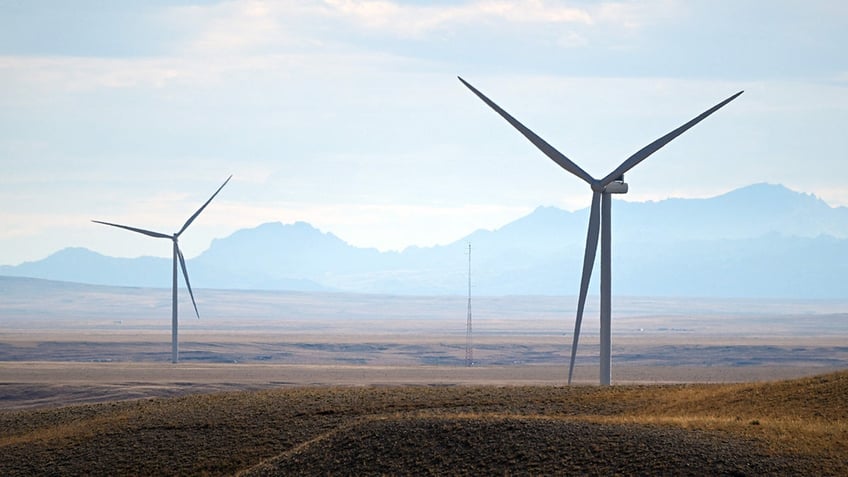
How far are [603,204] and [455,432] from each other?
22.3 meters

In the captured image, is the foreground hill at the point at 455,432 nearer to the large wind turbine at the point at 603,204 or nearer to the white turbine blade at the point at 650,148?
the large wind turbine at the point at 603,204

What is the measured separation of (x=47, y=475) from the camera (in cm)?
4819

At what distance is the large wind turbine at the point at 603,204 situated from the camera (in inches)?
2410

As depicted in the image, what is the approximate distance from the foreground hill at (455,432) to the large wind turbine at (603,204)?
3156 mm

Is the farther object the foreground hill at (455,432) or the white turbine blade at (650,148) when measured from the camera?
the white turbine blade at (650,148)

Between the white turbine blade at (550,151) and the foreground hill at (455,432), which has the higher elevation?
the white turbine blade at (550,151)

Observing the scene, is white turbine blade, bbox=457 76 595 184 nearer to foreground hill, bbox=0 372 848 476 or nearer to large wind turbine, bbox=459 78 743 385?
large wind turbine, bbox=459 78 743 385

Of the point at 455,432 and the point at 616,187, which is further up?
the point at 616,187

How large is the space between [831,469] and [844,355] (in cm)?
15745

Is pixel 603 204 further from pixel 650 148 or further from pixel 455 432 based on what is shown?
pixel 455 432

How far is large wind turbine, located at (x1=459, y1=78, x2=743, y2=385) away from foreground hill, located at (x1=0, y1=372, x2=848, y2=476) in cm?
316

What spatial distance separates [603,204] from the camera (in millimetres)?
61875

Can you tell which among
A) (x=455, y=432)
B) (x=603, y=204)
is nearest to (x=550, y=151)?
(x=603, y=204)

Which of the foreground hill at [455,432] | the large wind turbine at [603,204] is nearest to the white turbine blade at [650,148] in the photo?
the large wind turbine at [603,204]
